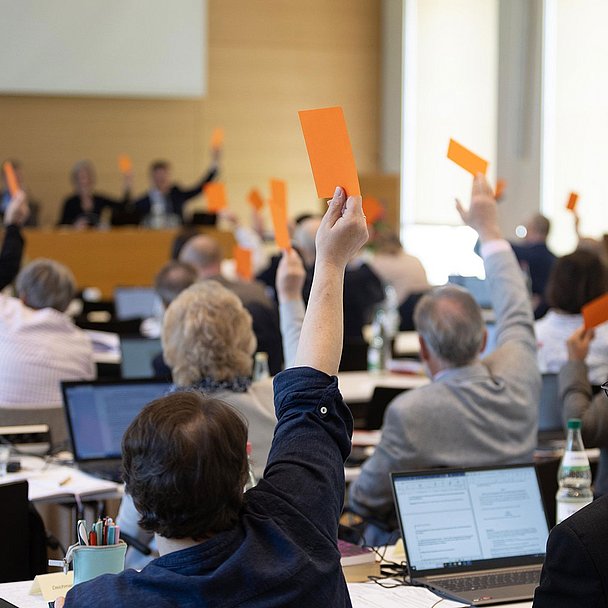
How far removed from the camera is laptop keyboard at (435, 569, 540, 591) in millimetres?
2795

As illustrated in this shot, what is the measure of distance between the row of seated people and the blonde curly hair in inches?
0.6

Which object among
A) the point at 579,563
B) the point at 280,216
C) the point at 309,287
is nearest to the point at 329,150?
the point at 579,563

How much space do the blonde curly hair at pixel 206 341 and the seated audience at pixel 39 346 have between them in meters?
1.49

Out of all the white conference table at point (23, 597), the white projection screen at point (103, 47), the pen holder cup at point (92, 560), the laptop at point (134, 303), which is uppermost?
the white projection screen at point (103, 47)

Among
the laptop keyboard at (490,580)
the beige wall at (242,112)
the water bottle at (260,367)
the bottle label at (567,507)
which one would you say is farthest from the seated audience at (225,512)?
the beige wall at (242,112)

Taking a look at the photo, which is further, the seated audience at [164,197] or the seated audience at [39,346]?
the seated audience at [164,197]

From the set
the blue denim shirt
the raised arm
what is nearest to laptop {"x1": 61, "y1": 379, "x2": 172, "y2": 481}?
the raised arm

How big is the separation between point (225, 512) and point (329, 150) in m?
0.68

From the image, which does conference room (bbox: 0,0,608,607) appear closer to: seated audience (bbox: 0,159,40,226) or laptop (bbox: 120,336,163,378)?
laptop (bbox: 120,336,163,378)

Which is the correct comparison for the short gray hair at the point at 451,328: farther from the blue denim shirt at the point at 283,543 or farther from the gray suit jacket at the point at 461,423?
the blue denim shirt at the point at 283,543

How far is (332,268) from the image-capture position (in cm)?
196

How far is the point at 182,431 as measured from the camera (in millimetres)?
1659

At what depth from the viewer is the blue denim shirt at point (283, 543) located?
161 centimetres

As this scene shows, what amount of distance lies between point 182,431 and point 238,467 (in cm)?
10
